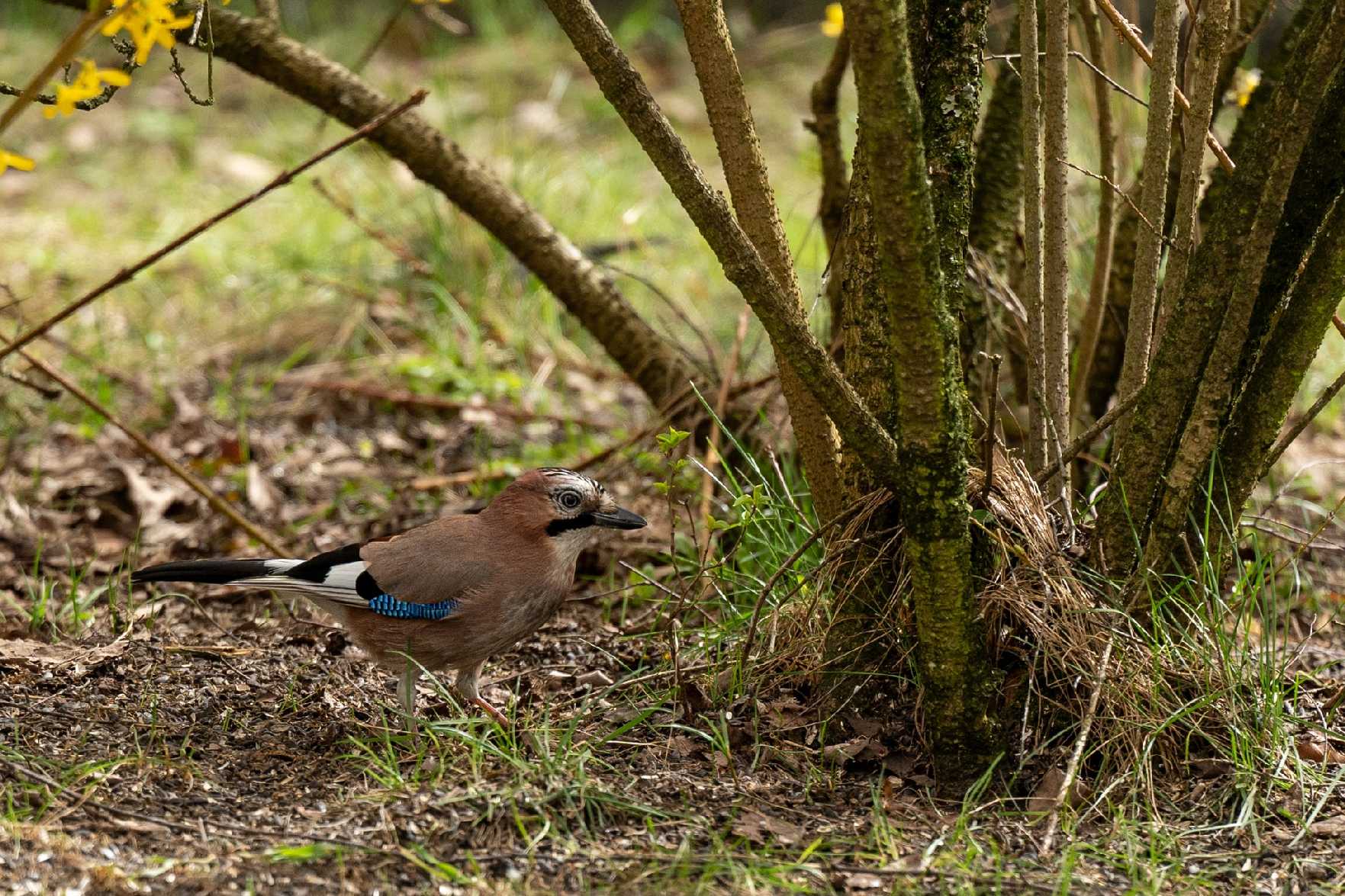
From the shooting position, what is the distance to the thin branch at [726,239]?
102 inches

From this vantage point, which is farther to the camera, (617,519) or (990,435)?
(617,519)

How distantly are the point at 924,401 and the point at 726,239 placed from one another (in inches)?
18.6

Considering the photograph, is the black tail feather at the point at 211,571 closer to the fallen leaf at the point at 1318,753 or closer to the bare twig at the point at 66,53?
the bare twig at the point at 66,53

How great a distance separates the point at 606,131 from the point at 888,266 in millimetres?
6188

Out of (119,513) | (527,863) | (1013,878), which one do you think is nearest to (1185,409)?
(1013,878)

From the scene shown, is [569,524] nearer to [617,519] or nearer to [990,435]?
[617,519]

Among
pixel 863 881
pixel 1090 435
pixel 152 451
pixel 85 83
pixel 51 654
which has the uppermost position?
pixel 85 83

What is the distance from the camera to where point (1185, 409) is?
9.54 ft

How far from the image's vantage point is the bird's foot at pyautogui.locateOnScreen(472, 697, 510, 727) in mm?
3076

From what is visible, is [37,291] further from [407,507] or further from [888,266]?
[888,266]

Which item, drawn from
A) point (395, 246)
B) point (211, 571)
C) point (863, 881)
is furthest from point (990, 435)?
point (395, 246)

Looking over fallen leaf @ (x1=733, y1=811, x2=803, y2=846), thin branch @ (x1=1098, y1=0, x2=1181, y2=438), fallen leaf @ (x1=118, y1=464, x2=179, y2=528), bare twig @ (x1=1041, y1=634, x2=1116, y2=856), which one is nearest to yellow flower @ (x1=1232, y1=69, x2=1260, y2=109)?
thin branch @ (x1=1098, y1=0, x2=1181, y2=438)

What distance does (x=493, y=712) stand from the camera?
315 cm

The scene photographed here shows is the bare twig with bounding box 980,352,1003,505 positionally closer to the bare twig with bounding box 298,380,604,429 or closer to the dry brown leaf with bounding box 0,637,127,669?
the dry brown leaf with bounding box 0,637,127,669
